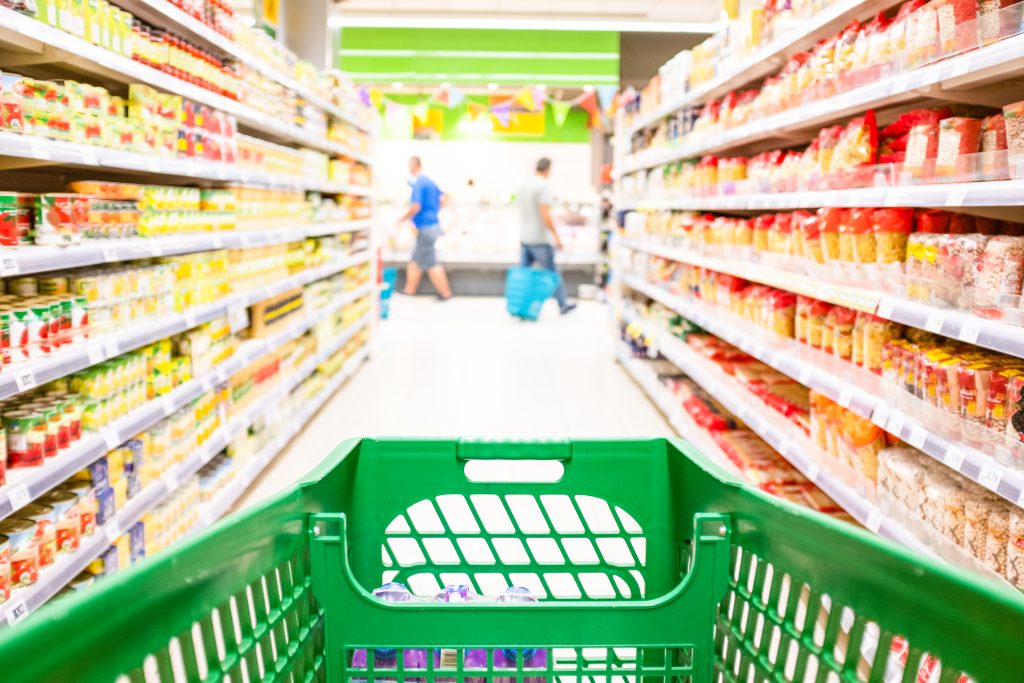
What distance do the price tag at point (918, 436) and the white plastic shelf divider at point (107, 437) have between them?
217cm

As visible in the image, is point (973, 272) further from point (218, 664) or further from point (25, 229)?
point (25, 229)

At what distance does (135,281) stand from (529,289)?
704 centimetres

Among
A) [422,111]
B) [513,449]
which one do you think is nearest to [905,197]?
[513,449]

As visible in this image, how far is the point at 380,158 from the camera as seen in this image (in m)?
13.3

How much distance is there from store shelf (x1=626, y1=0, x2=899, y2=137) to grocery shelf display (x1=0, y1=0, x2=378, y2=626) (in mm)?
2173

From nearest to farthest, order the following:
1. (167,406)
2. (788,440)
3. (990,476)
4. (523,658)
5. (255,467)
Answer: (523,658)
(990,476)
(167,406)
(788,440)
(255,467)

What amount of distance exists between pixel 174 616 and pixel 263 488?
3.28m

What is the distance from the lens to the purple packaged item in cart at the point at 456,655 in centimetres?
127

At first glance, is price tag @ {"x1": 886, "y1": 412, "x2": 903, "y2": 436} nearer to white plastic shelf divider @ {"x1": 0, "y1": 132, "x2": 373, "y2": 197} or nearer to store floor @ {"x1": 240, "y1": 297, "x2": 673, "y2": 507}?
store floor @ {"x1": 240, "y1": 297, "x2": 673, "y2": 507}

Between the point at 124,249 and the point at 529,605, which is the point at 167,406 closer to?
the point at 124,249

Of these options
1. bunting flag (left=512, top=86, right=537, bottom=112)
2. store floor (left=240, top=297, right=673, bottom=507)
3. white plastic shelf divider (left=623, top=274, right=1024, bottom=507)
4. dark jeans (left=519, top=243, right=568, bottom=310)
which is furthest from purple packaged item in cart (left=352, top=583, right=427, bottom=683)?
bunting flag (left=512, top=86, right=537, bottom=112)

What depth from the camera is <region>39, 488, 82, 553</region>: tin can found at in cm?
241

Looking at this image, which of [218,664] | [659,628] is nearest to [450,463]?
[659,628]

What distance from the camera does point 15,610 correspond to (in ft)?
6.98
